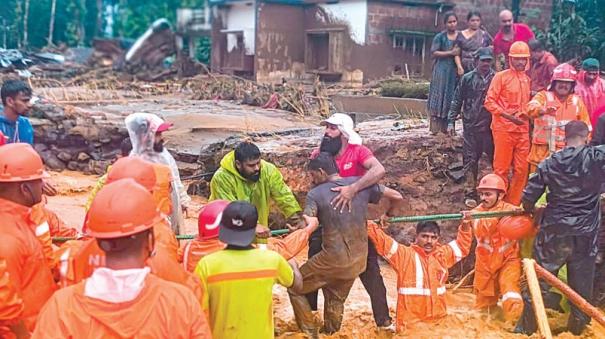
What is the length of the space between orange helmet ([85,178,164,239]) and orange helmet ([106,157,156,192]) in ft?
3.49

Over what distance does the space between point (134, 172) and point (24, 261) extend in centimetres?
69

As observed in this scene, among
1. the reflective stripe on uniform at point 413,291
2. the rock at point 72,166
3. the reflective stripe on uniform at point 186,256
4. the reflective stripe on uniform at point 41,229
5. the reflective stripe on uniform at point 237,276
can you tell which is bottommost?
the rock at point 72,166

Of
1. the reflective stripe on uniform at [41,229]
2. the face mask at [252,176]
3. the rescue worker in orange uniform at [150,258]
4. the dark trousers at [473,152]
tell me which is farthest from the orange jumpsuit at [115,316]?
the dark trousers at [473,152]

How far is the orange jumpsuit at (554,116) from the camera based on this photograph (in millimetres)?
6746

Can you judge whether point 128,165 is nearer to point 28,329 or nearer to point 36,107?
point 28,329

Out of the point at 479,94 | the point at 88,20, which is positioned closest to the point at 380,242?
the point at 479,94

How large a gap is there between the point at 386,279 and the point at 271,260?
3.73m

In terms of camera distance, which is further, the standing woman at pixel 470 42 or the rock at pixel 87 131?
the rock at pixel 87 131

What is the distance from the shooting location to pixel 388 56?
20.8m

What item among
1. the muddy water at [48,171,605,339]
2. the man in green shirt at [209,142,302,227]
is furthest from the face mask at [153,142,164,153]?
the muddy water at [48,171,605,339]

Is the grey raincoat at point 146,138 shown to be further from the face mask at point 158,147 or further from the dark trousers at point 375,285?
the dark trousers at point 375,285

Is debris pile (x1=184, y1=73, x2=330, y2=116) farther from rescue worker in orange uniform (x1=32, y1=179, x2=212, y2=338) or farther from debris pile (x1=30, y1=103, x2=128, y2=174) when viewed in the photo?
rescue worker in orange uniform (x1=32, y1=179, x2=212, y2=338)

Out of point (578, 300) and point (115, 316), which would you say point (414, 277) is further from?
point (115, 316)

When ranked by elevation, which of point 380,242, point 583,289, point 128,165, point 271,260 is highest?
point 128,165
